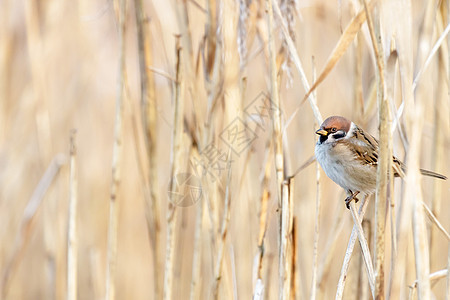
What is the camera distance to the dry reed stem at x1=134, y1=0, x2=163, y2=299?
1.31 meters

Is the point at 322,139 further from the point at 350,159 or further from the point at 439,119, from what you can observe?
the point at 439,119

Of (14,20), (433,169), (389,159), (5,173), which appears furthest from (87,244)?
(389,159)

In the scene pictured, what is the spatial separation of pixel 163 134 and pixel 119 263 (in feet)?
2.23

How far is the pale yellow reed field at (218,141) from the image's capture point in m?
1.03

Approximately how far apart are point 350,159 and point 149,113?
555 mm

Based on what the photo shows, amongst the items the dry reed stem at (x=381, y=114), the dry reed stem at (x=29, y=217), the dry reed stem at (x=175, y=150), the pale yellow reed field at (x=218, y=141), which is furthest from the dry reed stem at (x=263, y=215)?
the dry reed stem at (x=29, y=217)

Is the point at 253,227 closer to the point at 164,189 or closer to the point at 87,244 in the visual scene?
the point at 164,189

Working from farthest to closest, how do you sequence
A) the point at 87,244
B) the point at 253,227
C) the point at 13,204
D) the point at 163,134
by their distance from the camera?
1. the point at 163,134
2. the point at 87,244
3. the point at 13,204
4. the point at 253,227

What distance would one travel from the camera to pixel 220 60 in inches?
51.1

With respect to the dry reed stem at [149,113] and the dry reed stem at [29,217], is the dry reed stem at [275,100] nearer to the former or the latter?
the dry reed stem at [149,113]

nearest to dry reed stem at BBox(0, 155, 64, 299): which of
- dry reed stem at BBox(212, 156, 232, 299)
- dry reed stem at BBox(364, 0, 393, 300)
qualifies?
dry reed stem at BBox(212, 156, 232, 299)

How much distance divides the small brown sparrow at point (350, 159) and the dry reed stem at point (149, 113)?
1.42ft

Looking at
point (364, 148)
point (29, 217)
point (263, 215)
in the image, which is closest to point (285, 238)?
point (263, 215)

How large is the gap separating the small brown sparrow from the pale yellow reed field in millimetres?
73
